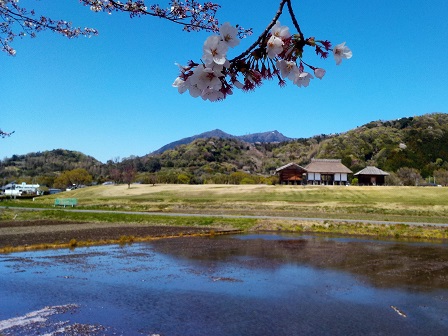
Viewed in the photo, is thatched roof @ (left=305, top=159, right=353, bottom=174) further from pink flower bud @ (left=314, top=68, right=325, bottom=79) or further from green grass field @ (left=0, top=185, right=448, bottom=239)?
pink flower bud @ (left=314, top=68, right=325, bottom=79)

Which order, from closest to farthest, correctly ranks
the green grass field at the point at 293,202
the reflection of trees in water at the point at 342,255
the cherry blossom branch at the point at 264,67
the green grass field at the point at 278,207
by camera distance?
the cherry blossom branch at the point at 264,67 < the reflection of trees in water at the point at 342,255 < the green grass field at the point at 278,207 < the green grass field at the point at 293,202

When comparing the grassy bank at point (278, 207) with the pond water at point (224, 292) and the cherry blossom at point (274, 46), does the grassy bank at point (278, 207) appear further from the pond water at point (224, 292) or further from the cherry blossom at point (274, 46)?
the cherry blossom at point (274, 46)

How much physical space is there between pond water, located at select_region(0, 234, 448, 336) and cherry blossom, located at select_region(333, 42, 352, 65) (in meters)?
8.63

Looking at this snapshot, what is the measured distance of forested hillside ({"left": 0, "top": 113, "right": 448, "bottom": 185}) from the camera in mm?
100875

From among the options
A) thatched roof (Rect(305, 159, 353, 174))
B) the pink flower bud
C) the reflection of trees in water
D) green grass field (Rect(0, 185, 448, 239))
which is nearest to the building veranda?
thatched roof (Rect(305, 159, 353, 174))

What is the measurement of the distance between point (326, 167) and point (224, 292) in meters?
70.9

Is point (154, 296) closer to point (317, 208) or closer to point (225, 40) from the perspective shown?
point (225, 40)

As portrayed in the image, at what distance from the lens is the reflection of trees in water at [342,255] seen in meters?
15.6

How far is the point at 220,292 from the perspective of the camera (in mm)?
12820

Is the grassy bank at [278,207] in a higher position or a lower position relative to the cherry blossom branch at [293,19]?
lower

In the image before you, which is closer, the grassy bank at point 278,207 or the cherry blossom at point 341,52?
the cherry blossom at point 341,52

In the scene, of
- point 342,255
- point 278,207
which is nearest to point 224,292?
point 342,255

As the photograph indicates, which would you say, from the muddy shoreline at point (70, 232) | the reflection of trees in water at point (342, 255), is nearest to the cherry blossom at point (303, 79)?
the reflection of trees in water at point (342, 255)

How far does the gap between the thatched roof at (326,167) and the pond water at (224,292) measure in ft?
191
